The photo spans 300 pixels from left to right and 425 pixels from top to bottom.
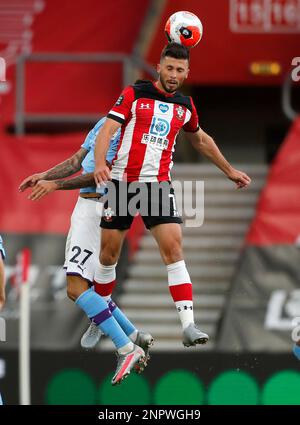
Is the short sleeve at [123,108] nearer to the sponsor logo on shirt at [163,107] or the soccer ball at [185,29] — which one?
the sponsor logo on shirt at [163,107]

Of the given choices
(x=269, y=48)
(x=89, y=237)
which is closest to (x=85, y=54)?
(x=269, y=48)

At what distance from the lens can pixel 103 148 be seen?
1683cm

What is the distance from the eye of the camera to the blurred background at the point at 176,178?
Answer: 23.8m

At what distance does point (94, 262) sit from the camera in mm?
17984

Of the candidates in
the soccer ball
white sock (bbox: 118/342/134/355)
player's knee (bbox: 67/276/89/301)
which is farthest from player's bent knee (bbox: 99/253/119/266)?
the soccer ball

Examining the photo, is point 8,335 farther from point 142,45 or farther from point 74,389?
point 142,45

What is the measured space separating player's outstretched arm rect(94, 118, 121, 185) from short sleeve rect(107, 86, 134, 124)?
48 millimetres

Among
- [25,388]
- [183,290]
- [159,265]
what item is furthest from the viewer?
[159,265]

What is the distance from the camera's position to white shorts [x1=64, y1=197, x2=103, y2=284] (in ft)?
58.7

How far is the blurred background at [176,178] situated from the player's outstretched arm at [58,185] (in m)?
6.43

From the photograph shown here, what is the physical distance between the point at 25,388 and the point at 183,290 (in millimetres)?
6290

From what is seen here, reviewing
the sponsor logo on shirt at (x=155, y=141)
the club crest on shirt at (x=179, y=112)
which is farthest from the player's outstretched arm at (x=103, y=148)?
the club crest on shirt at (x=179, y=112)

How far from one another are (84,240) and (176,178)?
312 inches

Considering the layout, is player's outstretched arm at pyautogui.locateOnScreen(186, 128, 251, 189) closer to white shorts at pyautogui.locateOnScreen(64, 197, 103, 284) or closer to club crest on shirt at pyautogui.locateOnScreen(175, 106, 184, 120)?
club crest on shirt at pyautogui.locateOnScreen(175, 106, 184, 120)
